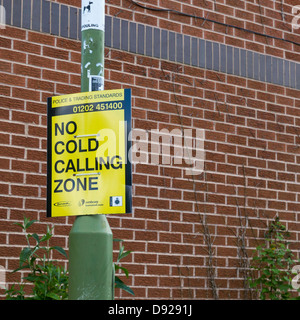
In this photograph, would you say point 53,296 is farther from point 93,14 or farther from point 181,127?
point 181,127

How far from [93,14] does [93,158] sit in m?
0.88

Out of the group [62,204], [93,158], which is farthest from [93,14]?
[62,204]

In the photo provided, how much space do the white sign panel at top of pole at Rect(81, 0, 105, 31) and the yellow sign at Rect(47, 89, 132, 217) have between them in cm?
45

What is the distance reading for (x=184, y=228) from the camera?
7.98 metres

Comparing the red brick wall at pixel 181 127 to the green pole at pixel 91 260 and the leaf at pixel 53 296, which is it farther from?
the green pole at pixel 91 260

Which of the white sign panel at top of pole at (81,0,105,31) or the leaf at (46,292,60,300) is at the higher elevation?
the white sign panel at top of pole at (81,0,105,31)

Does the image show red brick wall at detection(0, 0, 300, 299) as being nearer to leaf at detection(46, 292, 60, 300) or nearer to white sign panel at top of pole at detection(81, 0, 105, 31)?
leaf at detection(46, 292, 60, 300)

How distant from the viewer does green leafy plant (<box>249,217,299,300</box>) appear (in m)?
8.27

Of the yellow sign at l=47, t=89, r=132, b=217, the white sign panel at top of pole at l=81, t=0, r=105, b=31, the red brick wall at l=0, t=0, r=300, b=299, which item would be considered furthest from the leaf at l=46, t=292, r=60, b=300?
the white sign panel at top of pole at l=81, t=0, r=105, b=31

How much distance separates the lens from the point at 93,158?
4098 millimetres

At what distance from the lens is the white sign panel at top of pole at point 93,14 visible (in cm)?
428

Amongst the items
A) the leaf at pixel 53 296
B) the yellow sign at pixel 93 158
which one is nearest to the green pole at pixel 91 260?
the yellow sign at pixel 93 158

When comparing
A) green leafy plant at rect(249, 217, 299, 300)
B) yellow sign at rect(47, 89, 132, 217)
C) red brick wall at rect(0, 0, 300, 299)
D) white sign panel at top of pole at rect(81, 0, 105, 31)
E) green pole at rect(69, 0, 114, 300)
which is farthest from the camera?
green leafy plant at rect(249, 217, 299, 300)
